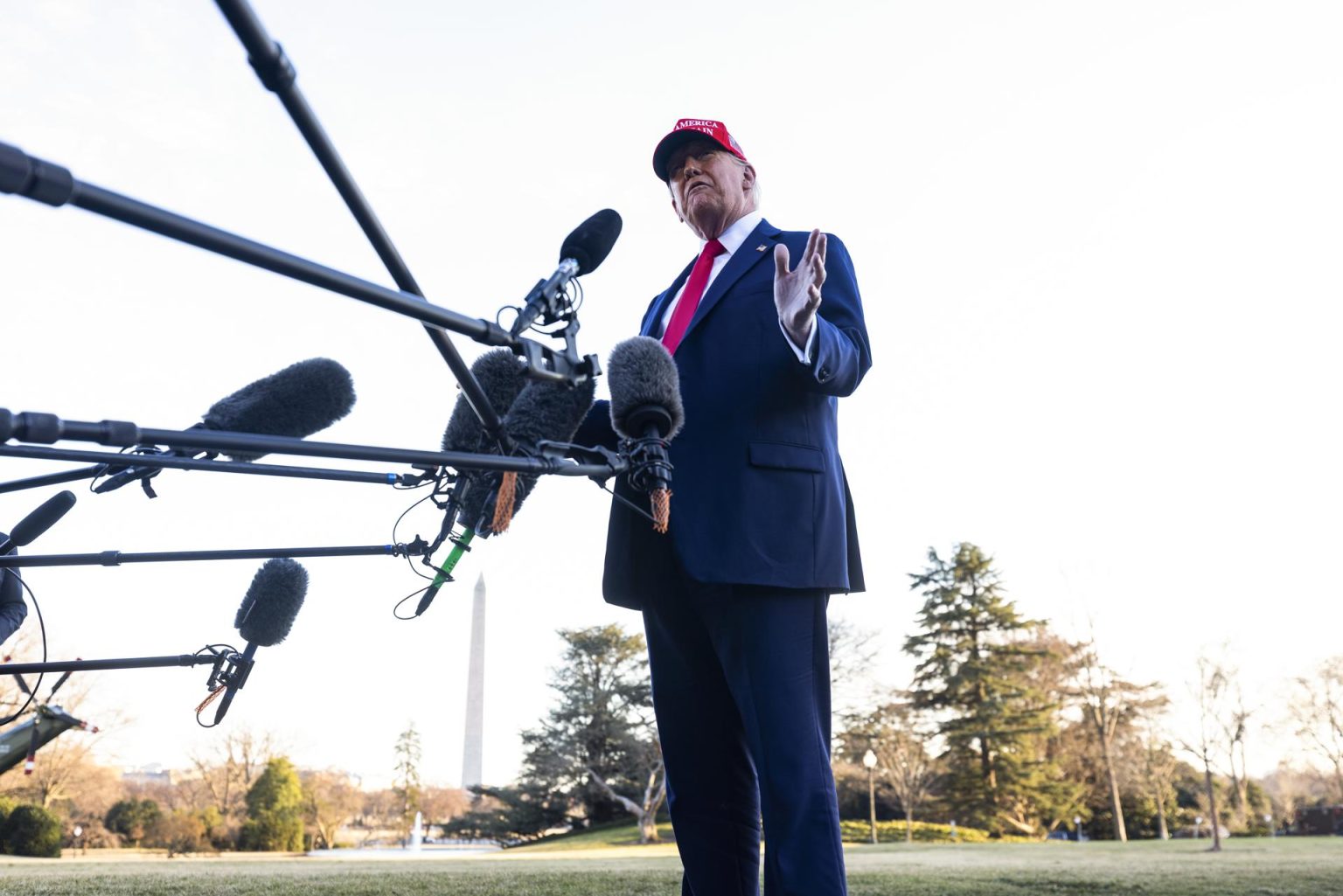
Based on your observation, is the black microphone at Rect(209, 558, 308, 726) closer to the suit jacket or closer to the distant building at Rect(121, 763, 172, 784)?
the suit jacket

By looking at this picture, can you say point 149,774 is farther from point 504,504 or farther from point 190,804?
point 504,504

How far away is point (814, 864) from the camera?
1937 mm

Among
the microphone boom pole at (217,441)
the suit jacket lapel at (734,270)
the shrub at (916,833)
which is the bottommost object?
the shrub at (916,833)

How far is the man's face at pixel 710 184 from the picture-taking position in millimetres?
2707

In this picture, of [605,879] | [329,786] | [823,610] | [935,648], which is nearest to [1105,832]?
[935,648]

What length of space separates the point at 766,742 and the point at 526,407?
0.92m

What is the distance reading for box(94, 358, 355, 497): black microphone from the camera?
7.67 ft

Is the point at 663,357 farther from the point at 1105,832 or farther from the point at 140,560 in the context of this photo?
the point at 1105,832

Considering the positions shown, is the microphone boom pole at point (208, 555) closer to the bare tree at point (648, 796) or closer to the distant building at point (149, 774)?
the bare tree at point (648, 796)

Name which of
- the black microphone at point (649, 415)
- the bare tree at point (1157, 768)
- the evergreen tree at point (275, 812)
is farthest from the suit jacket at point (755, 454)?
the bare tree at point (1157, 768)

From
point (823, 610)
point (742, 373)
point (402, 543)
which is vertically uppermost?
point (742, 373)

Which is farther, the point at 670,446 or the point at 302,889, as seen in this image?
the point at 302,889

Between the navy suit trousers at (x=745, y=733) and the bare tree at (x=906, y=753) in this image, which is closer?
the navy suit trousers at (x=745, y=733)

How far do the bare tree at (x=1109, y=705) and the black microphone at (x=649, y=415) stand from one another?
38.8 meters
